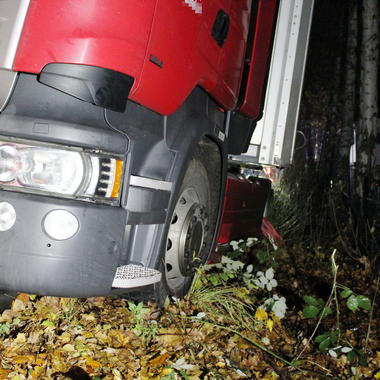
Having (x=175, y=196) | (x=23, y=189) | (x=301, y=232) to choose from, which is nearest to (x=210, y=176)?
(x=175, y=196)

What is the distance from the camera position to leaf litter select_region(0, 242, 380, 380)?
2.26 m

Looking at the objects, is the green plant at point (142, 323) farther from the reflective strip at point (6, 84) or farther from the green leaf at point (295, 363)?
the reflective strip at point (6, 84)

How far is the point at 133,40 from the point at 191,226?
1231 mm

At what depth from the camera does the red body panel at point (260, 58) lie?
3.58m

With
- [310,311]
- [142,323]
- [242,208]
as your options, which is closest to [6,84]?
[142,323]

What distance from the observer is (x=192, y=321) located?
9.34 ft

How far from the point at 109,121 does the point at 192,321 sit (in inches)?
57.8

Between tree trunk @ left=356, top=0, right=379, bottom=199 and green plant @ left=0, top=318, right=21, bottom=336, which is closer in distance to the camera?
green plant @ left=0, top=318, right=21, bottom=336

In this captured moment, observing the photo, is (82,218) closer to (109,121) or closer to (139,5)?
(109,121)

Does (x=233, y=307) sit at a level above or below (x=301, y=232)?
below

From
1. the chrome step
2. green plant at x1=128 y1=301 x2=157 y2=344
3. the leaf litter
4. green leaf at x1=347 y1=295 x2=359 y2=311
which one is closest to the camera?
the chrome step

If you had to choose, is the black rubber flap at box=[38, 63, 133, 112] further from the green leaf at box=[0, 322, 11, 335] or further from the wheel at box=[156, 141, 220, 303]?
the green leaf at box=[0, 322, 11, 335]

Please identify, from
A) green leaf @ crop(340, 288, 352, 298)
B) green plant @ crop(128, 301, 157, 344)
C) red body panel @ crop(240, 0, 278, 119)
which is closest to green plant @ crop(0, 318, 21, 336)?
green plant @ crop(128, 301, 157, 344)

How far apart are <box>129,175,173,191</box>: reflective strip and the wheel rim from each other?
13.8 inches
